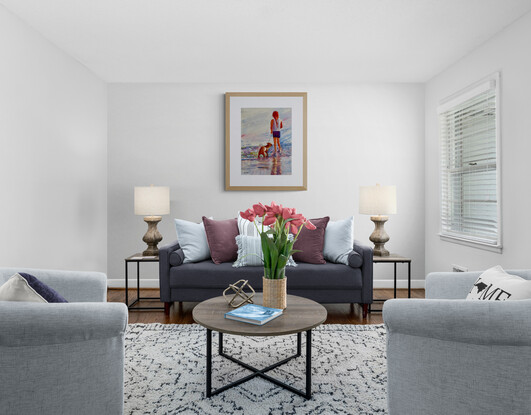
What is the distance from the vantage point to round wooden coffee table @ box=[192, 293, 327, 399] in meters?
1.80

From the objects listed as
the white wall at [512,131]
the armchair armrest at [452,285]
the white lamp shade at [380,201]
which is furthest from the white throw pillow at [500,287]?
the white lamp shade at [380,201]

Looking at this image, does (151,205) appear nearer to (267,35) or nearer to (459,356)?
(267,35)

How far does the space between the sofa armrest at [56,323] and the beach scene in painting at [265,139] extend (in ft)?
10.1

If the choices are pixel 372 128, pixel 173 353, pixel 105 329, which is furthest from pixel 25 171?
pixel 372 128

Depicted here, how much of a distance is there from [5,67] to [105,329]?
2483mm

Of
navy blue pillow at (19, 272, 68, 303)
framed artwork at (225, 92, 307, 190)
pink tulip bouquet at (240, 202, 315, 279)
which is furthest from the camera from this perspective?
framed artwork at (225, 92, 307, 190)

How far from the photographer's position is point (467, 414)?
50.6 inches

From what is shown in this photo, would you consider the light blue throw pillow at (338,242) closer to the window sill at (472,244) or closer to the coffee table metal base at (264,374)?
the window sill at (472,244)

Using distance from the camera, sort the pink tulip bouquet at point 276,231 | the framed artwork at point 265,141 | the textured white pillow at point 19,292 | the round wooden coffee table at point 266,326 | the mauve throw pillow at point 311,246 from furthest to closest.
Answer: the framed artwork at point 265,141, the mauve throw pillow at point 311,246, the pink tulip bouquet at point 276,231, the round wooden coffee table at point 266,326, the textured white pillow at point 19,292

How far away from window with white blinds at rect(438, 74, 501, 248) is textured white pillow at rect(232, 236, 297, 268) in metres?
1.86

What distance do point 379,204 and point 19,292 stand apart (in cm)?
316

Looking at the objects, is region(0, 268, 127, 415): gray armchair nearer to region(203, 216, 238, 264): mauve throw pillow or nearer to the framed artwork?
region(203, 216, 238, 264): mauve throw pillow

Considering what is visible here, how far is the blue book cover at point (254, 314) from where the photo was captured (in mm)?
1894

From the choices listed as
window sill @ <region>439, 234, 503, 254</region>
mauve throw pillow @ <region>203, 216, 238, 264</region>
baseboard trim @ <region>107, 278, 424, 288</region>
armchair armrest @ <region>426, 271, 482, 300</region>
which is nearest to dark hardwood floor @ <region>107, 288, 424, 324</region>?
baseboard trim @ <region>107, 278, 424, 288</region>
